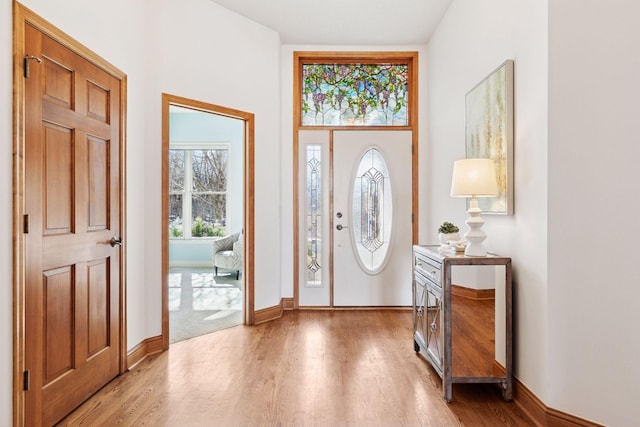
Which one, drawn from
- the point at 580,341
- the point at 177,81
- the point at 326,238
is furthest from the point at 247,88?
the point at 580,341

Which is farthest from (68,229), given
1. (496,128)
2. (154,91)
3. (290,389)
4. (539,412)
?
(539,412)

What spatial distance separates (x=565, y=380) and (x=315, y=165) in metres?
3.23

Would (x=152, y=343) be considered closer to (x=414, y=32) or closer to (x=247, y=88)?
(x=247, y=88)

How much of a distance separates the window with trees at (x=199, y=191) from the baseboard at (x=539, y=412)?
599 centimetres

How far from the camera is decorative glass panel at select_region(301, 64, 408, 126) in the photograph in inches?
185

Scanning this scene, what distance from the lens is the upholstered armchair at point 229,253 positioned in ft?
20.4

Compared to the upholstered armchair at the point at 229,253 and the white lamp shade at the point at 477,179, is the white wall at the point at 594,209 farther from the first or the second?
the upholstered armchair at the point at 229,253

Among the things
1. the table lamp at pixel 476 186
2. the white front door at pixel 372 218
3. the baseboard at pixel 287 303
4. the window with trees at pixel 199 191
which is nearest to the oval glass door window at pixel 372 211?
the white front door at pixel 372 218

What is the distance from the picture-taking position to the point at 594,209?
1944 millimetres

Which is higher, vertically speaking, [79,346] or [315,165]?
[315,165]

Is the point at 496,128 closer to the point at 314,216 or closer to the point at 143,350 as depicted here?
the point at 314,216

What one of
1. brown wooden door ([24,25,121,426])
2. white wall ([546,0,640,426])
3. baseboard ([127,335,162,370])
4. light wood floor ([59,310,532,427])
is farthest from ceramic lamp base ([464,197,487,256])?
baseboard ([127,335,162,370])

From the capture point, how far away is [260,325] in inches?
158

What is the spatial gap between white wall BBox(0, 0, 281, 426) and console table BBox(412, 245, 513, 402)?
1877mm
